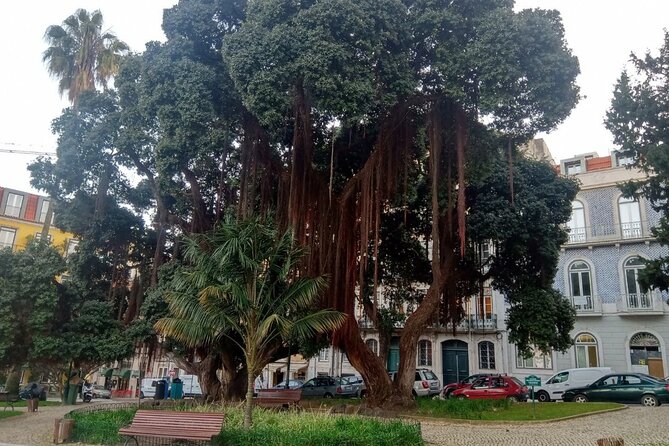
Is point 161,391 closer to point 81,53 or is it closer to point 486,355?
point 81,53

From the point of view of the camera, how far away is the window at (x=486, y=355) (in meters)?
30.8

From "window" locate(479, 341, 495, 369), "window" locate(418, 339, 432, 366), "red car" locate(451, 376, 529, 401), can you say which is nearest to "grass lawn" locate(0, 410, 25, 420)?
"red car" locate(451, 376, 529, 401)

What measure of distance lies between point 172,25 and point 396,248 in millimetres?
11445

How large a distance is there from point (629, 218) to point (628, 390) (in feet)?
41.1

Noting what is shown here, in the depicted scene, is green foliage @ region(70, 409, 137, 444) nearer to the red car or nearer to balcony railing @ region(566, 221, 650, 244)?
the red car

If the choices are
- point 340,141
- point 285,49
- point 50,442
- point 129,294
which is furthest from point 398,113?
point 129,294

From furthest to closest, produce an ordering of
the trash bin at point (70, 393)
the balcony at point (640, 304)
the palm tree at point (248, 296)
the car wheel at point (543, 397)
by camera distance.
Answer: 1. the balcony at point (640, 304)
2. the trash bin at point (70, 393)
3. the car wheel at point (543, 397)
4. the palm tree at point (248, 296)

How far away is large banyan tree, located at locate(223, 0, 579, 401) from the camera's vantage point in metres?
12.9

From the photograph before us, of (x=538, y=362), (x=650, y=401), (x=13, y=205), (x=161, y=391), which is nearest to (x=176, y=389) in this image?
(x=161, y=391)

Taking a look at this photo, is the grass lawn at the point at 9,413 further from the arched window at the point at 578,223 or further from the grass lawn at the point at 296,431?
the arched window at the point at 578,223

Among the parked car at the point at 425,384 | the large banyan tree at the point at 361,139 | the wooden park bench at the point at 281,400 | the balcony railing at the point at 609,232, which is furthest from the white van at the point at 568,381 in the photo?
the wooden park bench at the point at 281,400

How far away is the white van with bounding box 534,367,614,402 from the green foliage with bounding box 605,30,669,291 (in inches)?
341

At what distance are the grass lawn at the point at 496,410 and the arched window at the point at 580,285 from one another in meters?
12.9

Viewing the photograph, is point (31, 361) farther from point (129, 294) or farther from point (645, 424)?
point (645, 424)
